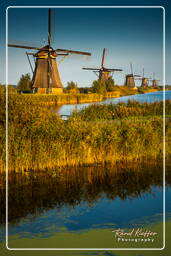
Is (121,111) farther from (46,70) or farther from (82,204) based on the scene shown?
(46,70)

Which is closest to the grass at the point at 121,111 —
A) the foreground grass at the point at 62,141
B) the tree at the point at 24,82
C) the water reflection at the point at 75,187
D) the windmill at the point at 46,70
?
the foreground grass at the point at 62,141

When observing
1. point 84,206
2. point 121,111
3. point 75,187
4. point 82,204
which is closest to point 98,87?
point 121,111

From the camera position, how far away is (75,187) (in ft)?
25.5

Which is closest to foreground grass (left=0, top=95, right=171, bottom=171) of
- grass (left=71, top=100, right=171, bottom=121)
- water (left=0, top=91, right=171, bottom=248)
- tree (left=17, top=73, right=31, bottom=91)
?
water (left=0, top=91, right=171, bottom=248)

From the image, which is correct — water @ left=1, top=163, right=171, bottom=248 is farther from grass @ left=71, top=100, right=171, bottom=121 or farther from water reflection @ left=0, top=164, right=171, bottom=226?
grass @ left=71, top=100, right=171, bottom=121

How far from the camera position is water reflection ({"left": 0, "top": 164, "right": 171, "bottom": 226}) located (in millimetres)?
6738

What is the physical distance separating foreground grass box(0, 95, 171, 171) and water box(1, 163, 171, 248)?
0.40 meters

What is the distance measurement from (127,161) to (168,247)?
4741 millimetres

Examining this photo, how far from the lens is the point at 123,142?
32.0 ft

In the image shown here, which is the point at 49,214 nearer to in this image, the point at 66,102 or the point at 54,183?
the point at 54,183

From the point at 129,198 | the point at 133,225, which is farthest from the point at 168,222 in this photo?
the point at 129,198

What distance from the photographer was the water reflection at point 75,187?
6.74m

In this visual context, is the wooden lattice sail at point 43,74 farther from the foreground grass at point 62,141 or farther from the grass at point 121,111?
the foreground grass at point 62,141

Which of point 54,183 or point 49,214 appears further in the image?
point 54,183
